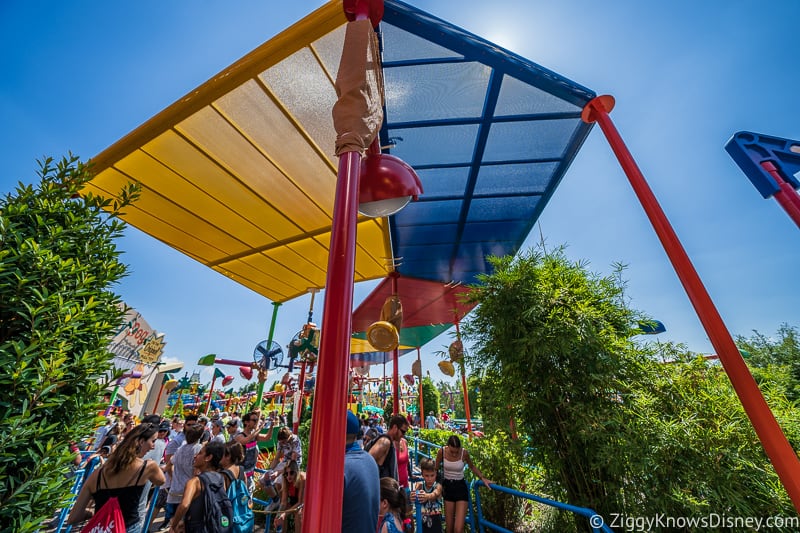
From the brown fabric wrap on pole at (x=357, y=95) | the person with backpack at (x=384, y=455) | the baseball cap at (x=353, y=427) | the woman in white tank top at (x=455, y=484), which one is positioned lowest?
the woman in white tank top at (x=455, y=484)

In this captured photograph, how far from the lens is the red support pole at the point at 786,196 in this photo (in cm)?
237

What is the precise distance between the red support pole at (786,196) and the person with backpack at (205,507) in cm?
491

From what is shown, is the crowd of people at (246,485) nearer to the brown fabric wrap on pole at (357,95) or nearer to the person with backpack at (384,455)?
the person with backpack at (384,455)

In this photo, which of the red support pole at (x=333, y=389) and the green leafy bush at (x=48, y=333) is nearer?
the red support pole at (x=333, y=389)

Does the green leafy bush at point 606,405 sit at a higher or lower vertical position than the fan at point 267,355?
lower

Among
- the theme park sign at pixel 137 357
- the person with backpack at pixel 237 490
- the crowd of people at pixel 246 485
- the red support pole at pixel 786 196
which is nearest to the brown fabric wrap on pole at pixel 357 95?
the crowd of people at pixel 246 485

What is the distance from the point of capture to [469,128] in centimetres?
385

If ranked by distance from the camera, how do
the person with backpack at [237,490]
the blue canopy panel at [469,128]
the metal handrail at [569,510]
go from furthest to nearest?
the blue canopy panel at [469,128] < the person with backpack at [237,490] < the metal handrail at [569,510]

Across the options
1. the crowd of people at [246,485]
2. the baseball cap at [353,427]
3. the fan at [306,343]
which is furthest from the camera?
the fan at [306,343]

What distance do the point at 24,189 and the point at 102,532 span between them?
7.67ft

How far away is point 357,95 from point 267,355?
7.60 metres

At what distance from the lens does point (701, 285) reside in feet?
6.81

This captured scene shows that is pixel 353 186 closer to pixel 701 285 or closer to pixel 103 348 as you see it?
pixel 103 348

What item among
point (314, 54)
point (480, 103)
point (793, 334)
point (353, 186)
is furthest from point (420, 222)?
point (793, 334)
